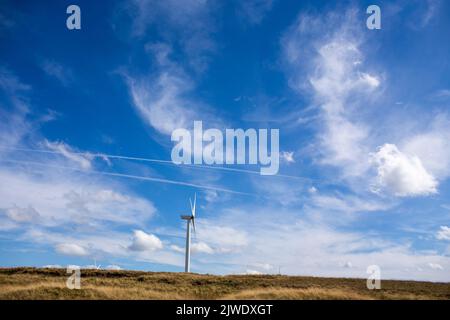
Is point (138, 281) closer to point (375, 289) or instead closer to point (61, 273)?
point (61, 273)

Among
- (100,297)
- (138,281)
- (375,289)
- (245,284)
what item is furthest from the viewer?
(138,281)

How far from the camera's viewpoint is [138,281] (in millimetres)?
45969

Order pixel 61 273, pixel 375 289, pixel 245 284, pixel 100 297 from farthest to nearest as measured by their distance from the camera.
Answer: pixel 61 273 < pixel 245 284 < pixel 375 289 < pixel 100 297
